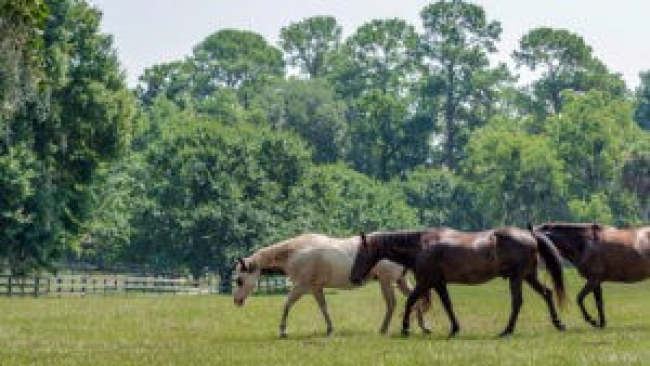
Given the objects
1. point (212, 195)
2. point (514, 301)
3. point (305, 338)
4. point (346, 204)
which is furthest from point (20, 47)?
point (346, 204)

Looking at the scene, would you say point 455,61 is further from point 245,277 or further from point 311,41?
point 245,277

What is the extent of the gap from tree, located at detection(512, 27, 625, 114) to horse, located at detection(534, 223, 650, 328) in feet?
335

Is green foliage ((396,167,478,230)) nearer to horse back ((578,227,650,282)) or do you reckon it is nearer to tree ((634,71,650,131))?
tree ((634,71,650,131))

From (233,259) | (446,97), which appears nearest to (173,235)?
(233,259)

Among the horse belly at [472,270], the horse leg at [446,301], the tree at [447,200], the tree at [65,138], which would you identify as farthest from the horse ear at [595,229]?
the tree at [447,200]

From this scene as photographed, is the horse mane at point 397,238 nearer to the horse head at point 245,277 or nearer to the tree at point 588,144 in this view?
the horse head at point 245,277

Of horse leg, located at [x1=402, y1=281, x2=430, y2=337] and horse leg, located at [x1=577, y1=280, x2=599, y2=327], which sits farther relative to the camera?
horse leg, located at [x1=577, y1=280, x2=599, y2=327]

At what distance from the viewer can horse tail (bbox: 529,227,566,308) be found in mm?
23234

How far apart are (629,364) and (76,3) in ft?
147

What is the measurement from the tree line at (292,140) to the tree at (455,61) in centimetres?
22

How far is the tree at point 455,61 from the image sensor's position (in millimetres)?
134875

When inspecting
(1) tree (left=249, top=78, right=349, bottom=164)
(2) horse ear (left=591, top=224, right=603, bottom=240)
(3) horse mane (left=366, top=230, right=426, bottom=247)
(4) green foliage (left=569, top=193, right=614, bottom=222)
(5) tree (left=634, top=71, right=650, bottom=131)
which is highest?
(5) tree (left=634, top=71, right=650, bottom=131)

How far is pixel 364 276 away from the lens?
2342 centimetres

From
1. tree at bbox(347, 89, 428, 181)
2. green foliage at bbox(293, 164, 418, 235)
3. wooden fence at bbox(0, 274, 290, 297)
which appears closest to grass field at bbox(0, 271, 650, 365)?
wooden fence at bbox(0, 274, 290, 297)
